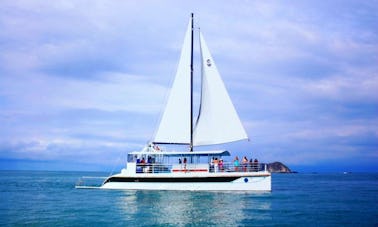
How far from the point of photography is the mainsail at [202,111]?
33.6 meters

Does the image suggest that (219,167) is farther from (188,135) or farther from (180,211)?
(180,211)

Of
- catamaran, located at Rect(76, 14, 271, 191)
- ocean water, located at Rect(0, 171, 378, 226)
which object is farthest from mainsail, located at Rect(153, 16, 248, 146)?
ocean water, located at Rect(0, 171, 378, 226)

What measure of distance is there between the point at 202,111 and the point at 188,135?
7.75ft

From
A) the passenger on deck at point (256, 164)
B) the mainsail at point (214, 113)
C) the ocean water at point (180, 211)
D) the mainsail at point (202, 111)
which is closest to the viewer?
the ocean water at point (180, 211)

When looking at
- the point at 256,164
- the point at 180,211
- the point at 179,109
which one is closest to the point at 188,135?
the point at 179,109

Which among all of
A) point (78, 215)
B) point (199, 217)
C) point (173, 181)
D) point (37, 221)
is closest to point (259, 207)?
point (199, 217)

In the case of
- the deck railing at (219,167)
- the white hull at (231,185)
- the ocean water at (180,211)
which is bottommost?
the ocean water at (180,211)

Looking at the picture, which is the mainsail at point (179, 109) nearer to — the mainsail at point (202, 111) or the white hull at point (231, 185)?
the mainsail at point (202, 111)

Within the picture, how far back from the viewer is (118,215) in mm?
22969

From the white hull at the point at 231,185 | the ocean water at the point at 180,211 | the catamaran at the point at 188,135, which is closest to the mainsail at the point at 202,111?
the catamaran at the point at 188,135

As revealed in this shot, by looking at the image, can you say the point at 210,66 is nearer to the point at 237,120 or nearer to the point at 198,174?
the point at 237,120

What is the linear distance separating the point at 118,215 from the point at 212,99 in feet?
47.1

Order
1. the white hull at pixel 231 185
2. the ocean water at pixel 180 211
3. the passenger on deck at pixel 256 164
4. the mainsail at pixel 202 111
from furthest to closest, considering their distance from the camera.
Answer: the mainsail at pixel 202 111, the passenger on deck at pixel 256 164, the white hull at pixel 231 185, the ocean water at pixel 180 211

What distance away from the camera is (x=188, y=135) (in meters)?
34.0
